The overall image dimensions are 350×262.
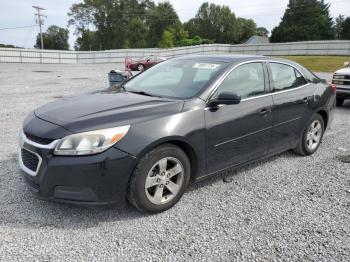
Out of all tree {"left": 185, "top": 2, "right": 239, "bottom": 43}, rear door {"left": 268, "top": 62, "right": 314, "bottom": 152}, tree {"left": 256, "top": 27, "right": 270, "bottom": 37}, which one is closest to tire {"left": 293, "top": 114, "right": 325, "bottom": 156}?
rear door {"left": 268, "top": 62, "right": 314, "bottom": 152}

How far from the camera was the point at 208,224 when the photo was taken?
10.6ft

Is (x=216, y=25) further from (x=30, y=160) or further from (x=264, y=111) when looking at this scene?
(x=30, y=160)

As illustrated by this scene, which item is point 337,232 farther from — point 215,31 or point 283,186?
point 215,31

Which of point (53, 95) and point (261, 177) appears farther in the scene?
point (53, 95)

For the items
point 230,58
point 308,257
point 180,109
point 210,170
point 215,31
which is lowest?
point 308,257

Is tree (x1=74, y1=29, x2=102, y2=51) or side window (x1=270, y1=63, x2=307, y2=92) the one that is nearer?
side window (x1=270, y1=63, x2=307, y2=92)

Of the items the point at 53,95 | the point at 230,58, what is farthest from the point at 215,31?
the point at 230,58

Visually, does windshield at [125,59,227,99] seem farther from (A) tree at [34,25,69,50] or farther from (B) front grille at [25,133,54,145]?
(A) tree at [34,25,69,50]

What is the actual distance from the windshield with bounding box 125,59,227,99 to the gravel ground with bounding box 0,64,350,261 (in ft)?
3.81

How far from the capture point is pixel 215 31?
94.4 m

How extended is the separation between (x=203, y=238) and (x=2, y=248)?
5.43 feet

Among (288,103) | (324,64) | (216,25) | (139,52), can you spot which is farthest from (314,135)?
(216,25)

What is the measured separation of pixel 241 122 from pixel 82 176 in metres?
1.89

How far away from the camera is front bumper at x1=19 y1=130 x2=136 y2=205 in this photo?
9.64ft
